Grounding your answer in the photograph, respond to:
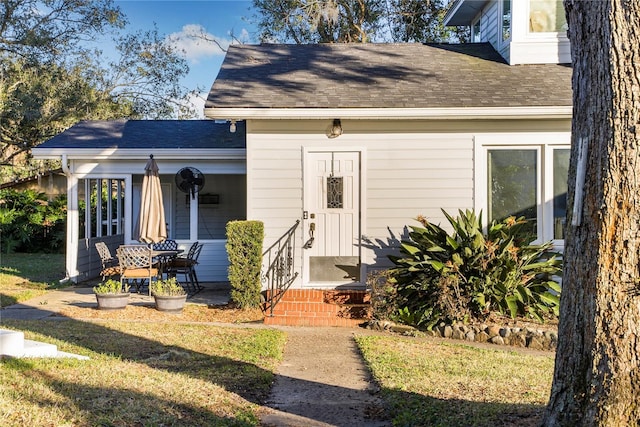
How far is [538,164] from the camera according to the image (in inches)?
375

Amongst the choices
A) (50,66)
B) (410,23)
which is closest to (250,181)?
(410,23)

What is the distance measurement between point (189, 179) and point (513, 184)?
6605 mm

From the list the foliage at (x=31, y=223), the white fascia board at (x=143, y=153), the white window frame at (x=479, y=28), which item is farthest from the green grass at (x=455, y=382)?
the foliage at (x=31, y=223)

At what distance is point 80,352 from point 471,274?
16.7 ft

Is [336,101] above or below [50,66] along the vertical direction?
below

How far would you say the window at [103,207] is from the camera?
516 inches

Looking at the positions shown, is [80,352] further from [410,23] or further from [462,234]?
[410,23]

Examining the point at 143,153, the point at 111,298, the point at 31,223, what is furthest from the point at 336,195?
the point at 31,223

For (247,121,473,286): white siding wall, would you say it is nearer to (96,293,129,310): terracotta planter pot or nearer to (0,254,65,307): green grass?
(96,293,129,310): terracotta planter pot

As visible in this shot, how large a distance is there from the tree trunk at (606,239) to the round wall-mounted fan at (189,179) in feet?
32.4

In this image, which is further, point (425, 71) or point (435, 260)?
point (425, 71)

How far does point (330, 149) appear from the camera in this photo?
9.55 m

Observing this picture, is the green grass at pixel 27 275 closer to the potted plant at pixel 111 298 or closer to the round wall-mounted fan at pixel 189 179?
the potted plant at pixel 111 298

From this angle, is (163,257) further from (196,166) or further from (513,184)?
(513,184)
